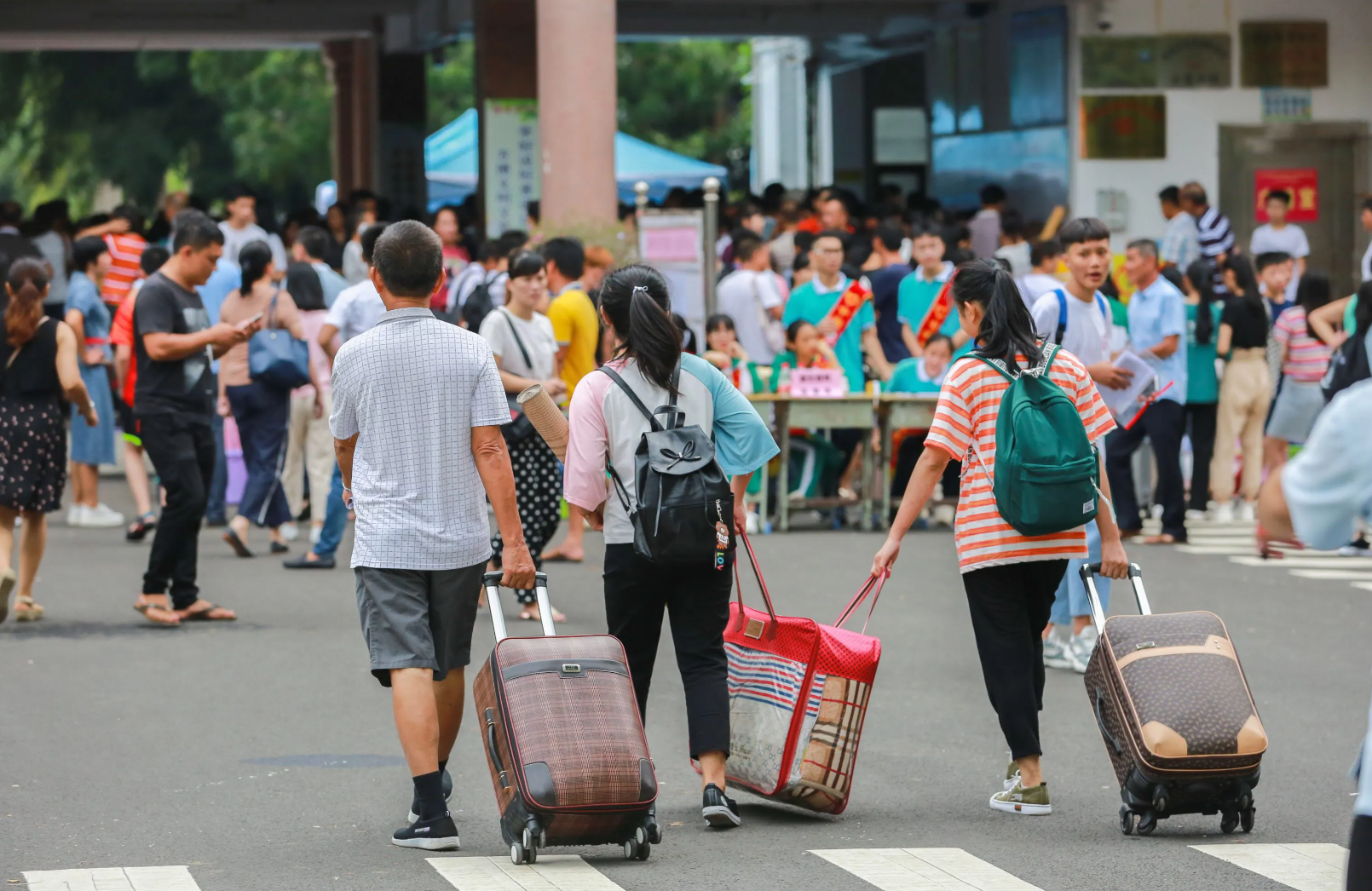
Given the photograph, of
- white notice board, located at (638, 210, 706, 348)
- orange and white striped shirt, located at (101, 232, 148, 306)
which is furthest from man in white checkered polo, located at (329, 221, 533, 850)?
orange and white striped shirt, located at (101, 232, 148, 306)

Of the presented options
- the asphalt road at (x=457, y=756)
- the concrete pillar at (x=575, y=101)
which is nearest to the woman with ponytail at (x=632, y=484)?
the asphalt road at (x=457, y=756)

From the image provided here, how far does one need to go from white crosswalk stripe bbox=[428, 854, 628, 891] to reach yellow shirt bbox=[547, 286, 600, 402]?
585cm

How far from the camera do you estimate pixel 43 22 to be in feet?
89.6

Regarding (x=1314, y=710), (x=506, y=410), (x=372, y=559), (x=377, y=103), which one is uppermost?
(x=377, y=103)

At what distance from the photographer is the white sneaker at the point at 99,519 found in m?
14.9

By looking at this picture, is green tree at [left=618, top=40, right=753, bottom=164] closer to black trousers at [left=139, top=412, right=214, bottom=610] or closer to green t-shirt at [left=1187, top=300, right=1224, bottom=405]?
green t-shirt at [left=1187, top=300, right=1224, bottom=405]

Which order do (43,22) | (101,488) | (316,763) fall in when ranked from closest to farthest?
(316,763)
(101,488)
(43,22)

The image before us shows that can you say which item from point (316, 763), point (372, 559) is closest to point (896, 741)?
point (316, 763)

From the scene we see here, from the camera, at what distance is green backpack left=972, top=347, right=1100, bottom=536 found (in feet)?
21.0

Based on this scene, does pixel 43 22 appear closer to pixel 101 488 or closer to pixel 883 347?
pixel 101 488

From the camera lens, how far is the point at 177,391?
10.2m

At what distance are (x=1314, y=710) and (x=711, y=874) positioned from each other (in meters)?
3.92

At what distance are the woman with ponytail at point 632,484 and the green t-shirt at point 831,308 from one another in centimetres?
843

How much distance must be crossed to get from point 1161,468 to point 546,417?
869 centimetres
